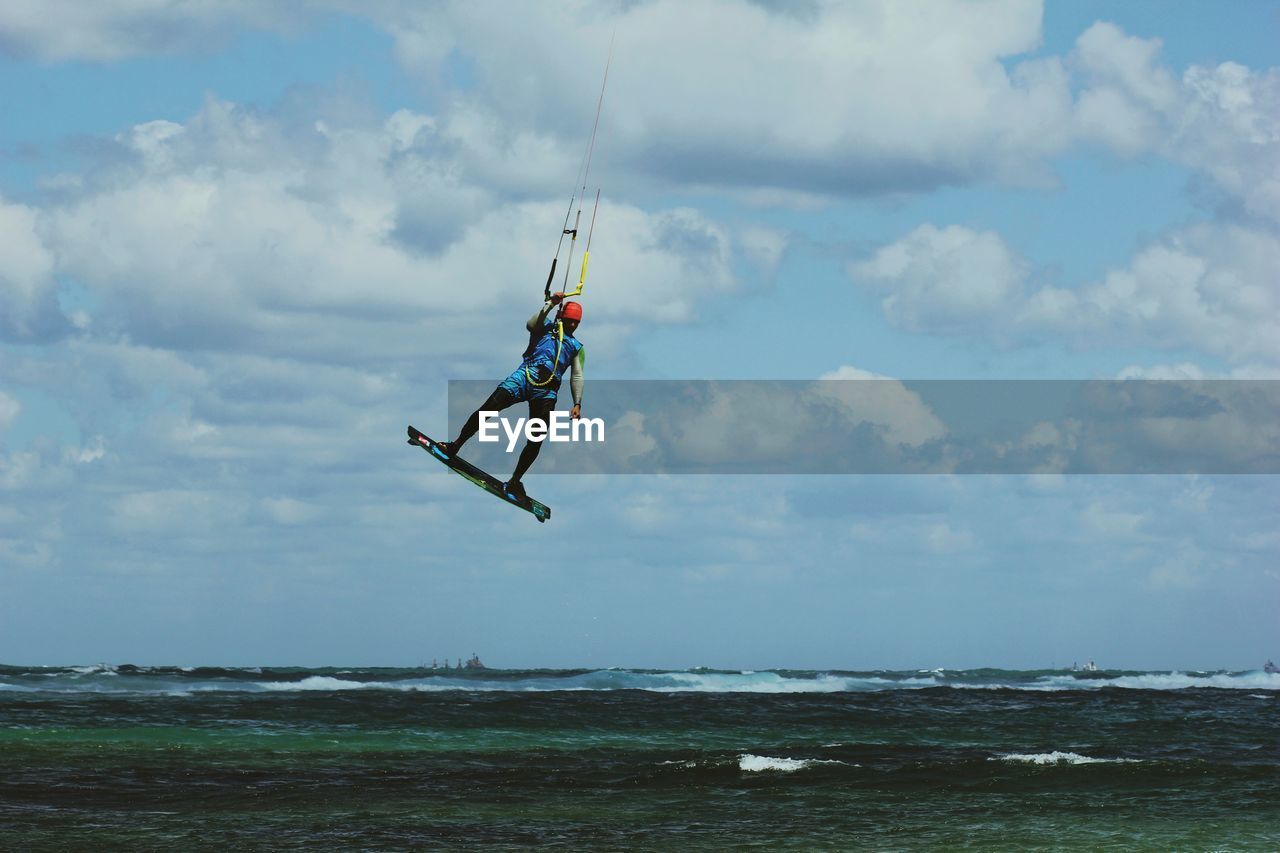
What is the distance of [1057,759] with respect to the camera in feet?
103

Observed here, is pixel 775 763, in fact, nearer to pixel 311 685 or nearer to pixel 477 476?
pixel 477 476

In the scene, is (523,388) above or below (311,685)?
above

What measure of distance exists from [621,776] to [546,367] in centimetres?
1316

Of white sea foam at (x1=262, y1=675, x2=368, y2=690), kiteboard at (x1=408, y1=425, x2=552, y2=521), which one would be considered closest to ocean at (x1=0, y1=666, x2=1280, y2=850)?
kiteboard at (x1=408, y1=425, x2=552, y2=521)

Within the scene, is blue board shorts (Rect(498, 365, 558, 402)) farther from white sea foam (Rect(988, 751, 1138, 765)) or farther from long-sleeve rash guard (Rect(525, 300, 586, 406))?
white sea foam (Rect(988, 751, 1138, 765))

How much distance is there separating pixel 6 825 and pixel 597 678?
6778 centimetres

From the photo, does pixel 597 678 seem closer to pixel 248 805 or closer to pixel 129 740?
pixel 129 740

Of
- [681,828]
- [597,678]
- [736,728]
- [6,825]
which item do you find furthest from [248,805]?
[597,678]

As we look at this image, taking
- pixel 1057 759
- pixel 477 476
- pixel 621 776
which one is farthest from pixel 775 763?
pixel 477 476

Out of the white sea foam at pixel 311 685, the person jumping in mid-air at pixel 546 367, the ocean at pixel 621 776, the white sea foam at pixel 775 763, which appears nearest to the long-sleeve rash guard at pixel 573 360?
the person jumping in mid-air at pixel 546 367

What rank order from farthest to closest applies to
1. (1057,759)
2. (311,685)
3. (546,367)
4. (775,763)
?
(311,685), (1057,759), (775,763), (546,367)

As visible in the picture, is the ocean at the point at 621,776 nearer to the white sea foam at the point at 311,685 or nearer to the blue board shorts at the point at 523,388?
the blue board shorts at the point at 523,388

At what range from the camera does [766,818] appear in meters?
22.0

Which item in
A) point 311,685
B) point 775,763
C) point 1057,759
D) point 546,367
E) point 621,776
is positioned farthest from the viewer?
point 311,685
